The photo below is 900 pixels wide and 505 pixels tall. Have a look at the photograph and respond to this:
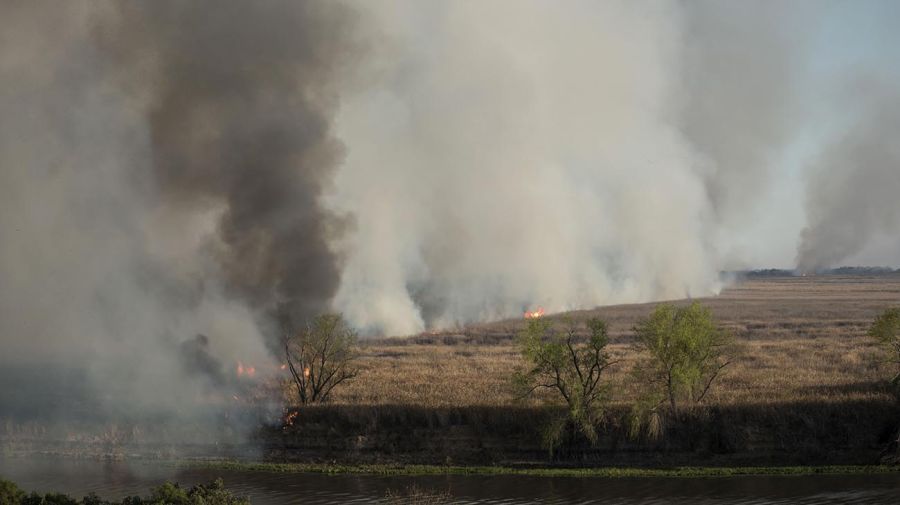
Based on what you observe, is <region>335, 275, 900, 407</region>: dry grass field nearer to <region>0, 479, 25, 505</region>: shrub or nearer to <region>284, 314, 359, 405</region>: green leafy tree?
<region>284, 314, 359, 405</region>: green leafy tree

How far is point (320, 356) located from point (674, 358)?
18.7 meters

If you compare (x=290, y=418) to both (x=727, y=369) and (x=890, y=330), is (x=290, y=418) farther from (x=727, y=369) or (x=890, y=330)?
(x=890, y=330)

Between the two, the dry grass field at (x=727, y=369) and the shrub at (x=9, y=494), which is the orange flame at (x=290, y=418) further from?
the shrub at (x=9, y=494)

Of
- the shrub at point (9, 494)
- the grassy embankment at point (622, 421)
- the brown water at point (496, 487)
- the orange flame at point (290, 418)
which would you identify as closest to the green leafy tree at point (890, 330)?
the grassy embankment at point (622, 421)

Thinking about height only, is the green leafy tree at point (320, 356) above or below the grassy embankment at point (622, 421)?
above

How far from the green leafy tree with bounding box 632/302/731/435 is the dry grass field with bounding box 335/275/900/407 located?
5.94ft

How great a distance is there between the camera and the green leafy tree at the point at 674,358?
116 ft

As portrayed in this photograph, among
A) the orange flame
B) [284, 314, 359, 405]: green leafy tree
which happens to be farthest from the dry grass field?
the orange flame

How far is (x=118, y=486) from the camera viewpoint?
1335 inches

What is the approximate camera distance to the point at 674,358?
118 feet

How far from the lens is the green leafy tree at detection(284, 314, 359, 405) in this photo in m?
42.5

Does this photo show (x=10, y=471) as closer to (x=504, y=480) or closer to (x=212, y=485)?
(x=212, y=485)

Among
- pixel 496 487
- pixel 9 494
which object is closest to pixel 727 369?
pixel 496 487

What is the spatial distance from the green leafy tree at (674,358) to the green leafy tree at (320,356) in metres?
15.1
